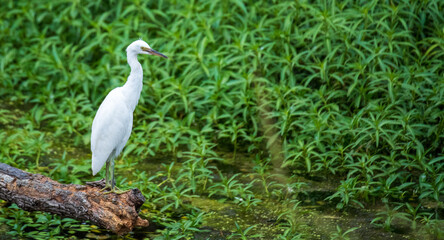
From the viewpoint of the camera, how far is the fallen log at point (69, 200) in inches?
170

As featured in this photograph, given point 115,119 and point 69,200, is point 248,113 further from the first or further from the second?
point 69,200

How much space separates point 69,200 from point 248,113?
8.24 ft

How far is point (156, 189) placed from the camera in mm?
5203

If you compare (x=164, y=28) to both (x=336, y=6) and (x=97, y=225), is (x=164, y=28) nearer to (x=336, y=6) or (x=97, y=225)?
(x=336, y=6)

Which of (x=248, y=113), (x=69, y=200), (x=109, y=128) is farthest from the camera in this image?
(x=248, y=113)

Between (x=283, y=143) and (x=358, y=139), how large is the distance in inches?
33.3

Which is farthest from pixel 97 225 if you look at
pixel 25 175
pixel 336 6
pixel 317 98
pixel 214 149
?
pixel 336 6

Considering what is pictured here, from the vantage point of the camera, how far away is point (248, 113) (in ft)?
20.4

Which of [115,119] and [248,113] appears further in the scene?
[248,113]

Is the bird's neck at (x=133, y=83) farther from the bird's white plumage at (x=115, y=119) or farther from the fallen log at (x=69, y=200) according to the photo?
the fallen log at (x=69, y=200)

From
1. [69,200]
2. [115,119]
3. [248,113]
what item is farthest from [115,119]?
[248,113]

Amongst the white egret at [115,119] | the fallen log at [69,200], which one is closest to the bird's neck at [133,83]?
the white egret at [115,119]

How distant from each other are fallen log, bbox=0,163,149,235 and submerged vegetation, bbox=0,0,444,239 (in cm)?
19

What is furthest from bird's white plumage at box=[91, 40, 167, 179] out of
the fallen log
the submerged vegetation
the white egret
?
the submerged vegetation
